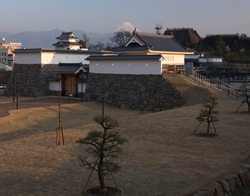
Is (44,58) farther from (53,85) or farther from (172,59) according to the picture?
(172,59)

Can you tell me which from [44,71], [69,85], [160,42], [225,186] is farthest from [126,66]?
[225,186]

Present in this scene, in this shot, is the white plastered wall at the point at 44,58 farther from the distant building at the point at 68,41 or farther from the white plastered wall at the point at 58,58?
the distant building at the point at 68,41

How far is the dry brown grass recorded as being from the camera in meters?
7.45

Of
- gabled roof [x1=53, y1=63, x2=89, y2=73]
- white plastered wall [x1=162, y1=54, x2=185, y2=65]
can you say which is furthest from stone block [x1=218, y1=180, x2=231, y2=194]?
gabled roof [x1=53, y1=63, x2=89, y2=73]

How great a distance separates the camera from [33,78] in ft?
116

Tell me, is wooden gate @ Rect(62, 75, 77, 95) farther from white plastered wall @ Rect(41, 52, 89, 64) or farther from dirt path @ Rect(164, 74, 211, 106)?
dirt path @ Rect(164, 74, 211, 106)

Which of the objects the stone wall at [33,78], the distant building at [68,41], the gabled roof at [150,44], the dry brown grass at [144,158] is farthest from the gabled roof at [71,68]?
the distant building at [68,41]

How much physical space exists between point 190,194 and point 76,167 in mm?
3424

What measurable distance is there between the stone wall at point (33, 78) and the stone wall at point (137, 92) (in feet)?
24.8

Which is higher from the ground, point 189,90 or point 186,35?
point 186,35

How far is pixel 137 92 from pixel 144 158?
17.3 m

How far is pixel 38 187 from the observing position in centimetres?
729

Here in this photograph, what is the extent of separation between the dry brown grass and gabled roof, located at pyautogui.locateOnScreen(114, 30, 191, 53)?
A: 1385 centimetres

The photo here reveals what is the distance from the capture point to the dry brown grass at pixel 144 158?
24.4ft
